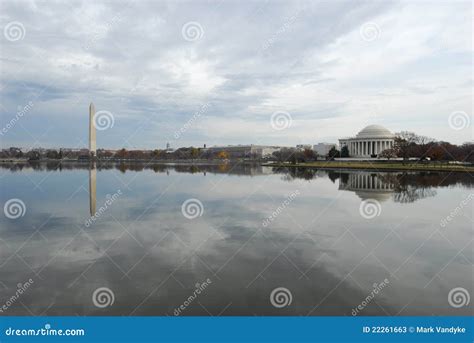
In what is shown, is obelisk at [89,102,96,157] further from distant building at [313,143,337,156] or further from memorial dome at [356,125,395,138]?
distant building at [313,143,337,156]

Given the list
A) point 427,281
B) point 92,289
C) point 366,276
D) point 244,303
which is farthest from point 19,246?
point 427,281

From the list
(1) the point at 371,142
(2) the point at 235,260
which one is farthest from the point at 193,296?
(1) the point at 371,142

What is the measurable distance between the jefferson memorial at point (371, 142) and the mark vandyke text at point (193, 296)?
86.1 m

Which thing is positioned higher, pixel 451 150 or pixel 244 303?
pixel 451 150

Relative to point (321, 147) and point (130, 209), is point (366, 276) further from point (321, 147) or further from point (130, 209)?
point (321, 147)

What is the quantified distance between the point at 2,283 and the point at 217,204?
1067cm

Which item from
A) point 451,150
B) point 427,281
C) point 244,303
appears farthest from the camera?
point 451,150

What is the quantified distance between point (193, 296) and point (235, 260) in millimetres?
2064

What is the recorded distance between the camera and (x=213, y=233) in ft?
35.6

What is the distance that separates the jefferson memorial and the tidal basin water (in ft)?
261

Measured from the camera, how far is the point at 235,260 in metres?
8.16

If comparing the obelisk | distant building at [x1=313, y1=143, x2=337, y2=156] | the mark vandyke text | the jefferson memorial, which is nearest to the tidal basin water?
the mark vandyke text

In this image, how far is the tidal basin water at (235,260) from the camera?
6.01m

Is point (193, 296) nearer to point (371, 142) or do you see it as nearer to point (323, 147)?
point (371, 142)
